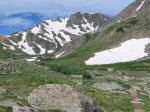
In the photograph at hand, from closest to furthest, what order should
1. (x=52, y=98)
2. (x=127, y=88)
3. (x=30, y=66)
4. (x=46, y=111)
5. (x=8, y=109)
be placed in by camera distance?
1. (x=8, y=109)
2. (x=46, y=111)
3. (x=52, y=98)
4. (x=127, y=88)
5. (x=30, y=66)

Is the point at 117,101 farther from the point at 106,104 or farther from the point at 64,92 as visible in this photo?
the point at 64,92

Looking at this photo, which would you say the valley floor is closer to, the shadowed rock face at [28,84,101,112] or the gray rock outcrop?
the gray rock outcrop

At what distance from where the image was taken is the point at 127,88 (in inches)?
3068

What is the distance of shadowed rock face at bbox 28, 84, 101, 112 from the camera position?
33688mm

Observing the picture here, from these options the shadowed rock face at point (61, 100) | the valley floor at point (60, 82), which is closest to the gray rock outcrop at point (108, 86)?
the valley floor at point (60, 82)

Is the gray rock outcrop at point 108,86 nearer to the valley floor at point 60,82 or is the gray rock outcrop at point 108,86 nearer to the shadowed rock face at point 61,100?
the valley floor at point 60,82

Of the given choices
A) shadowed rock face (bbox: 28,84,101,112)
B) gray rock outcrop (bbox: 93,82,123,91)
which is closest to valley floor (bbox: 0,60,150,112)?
gray rock outcrop (bbox: 93,82,123,91)

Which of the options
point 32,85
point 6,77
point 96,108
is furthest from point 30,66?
point 96,108

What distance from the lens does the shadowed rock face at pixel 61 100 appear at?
33.7 m

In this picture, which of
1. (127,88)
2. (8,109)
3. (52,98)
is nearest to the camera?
(8,109)

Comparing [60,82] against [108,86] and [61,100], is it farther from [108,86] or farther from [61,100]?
[61,100]

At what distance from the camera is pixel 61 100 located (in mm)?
34469

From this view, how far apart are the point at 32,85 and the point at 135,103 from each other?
1350 centimetres

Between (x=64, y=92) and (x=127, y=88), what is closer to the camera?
(x=64, y=92)
